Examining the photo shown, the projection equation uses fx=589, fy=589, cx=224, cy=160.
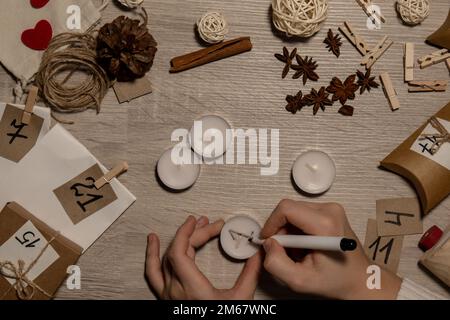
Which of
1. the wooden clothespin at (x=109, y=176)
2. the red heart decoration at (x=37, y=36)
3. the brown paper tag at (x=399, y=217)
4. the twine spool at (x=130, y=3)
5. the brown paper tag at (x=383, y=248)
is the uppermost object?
the twine spool at (x=130, y=3)

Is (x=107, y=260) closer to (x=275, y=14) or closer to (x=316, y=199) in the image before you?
(x=316, y=199)

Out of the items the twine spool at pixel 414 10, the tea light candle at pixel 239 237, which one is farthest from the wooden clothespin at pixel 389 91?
the tea light candle at pixel 239 237

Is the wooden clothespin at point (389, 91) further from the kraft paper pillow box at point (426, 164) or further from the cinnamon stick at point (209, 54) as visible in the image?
the cinnamon stick at point (209, 54)

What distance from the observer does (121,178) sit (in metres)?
1.11

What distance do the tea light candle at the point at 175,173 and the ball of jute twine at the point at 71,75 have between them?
16 cm

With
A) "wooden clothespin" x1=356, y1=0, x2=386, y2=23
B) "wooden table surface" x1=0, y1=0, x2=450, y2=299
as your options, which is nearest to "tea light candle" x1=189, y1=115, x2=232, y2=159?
"wooden table surface" x1=0, y1=0, x2=450, y2=299

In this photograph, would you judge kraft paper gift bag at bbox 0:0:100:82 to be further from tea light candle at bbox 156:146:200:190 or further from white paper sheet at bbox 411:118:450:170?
white paper sheet at bbox 411:118:450:170

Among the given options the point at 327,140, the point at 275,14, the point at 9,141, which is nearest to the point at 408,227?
the point at 327,140

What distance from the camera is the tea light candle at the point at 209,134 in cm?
110

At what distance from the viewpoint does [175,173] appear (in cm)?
110

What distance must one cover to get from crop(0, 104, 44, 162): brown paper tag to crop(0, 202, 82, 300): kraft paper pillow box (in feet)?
0.31

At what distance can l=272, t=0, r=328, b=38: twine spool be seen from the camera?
1.06 m

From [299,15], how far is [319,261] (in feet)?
1.44
